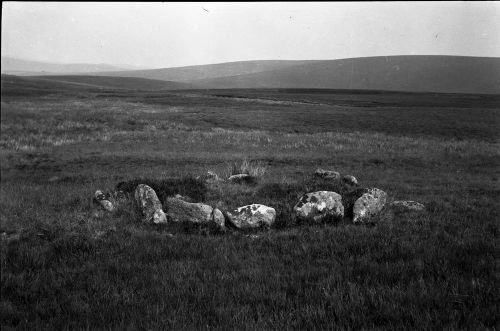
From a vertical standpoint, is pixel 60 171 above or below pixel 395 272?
below

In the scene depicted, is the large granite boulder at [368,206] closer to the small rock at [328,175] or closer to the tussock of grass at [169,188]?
the small rock at [328,175]

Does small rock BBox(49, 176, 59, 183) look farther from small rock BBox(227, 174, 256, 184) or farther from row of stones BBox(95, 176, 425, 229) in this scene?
small rock BBox(227, 174, 256, 184)

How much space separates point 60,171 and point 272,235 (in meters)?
13.8

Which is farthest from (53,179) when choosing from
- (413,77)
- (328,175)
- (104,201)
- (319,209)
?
(413,77)

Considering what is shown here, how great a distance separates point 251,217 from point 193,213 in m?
1.48

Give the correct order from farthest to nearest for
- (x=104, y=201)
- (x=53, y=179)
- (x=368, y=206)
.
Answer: (x=53, y=179) → (x=104, y=201) → (x=368, y=206)

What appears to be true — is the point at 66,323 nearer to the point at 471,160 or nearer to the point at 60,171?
the point at 60,171

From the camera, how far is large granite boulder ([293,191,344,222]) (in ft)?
30.2

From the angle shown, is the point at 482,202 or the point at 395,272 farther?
the point at 482,202

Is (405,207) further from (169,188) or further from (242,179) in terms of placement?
(169,188)

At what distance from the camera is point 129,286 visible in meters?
5.26

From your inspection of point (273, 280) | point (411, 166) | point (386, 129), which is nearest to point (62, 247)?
point (273, 280)

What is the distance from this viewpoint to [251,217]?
8.88 m

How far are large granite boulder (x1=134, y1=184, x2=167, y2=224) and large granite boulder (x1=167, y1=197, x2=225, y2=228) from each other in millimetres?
282
